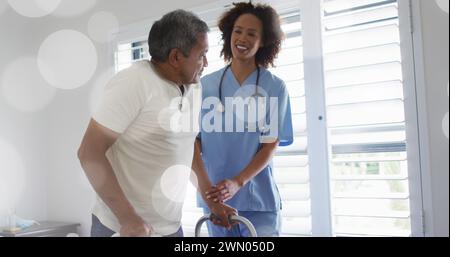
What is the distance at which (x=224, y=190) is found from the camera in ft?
3.09

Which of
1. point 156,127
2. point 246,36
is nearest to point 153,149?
point 156,127

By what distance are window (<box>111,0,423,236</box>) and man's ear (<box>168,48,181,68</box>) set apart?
0.50m

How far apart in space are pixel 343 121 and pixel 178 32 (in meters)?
0.64

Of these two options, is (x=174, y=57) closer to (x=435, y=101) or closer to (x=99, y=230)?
(x=99, y=230)

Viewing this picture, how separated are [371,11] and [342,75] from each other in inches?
7.8

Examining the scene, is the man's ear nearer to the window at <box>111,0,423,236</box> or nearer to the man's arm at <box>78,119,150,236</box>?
the man's arm at <box>78,119,150,236</box>

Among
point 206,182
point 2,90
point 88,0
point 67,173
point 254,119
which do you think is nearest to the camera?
point 206,182

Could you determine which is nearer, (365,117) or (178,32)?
(178,32)

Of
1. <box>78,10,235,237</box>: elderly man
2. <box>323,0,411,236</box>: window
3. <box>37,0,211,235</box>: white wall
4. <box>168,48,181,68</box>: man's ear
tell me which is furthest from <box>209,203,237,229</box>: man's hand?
<box>37,0,211,235</box>: white wall

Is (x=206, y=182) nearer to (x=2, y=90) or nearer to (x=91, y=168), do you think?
(x=91, y=168)

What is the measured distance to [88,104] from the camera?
1417mm

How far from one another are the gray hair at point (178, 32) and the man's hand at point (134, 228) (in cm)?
31

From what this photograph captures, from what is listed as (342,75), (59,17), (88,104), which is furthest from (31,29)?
(342,75)

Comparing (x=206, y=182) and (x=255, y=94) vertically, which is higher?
(x=255, y=94)
